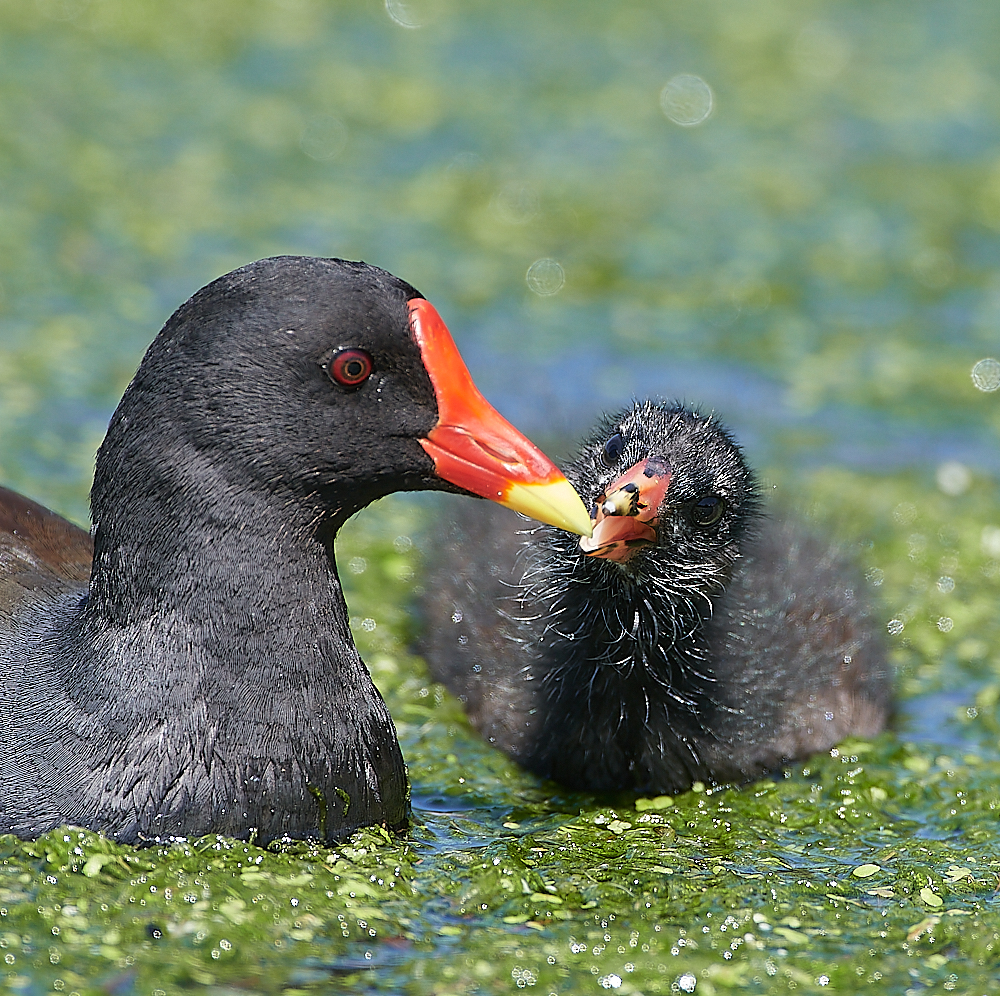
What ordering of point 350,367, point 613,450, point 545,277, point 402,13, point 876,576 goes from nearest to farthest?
point 350,367, point 613,450, point 876,576, point 545,277, point 402,13

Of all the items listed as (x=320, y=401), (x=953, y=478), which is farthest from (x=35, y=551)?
(x=953, y=478)

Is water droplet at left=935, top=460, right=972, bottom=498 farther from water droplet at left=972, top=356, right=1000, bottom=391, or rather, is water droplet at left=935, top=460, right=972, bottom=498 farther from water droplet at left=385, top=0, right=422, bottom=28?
water droplet at left=385, top=0, right=422, bottom=28

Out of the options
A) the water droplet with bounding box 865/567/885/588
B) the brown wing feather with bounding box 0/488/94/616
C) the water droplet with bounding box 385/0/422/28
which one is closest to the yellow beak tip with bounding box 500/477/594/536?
the brown wing feather with bounding box 0/488/94/616

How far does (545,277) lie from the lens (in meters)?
8.54

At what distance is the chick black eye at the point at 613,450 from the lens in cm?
446

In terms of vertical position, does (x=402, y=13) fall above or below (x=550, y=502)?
above

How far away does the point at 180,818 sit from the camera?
11.8 ft

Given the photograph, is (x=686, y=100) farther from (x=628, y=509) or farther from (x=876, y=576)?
(x=628, y=509)

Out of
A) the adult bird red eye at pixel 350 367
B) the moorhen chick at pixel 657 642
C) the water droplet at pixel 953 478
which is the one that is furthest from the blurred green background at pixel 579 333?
the adult bird red eye at pixel 350 367

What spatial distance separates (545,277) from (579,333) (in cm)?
58

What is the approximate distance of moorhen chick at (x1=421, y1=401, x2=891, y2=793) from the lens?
14.6 feet

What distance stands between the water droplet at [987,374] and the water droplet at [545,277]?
6.95ft

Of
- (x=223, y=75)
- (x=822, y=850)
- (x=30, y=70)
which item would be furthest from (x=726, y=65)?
(x=822, y=850)

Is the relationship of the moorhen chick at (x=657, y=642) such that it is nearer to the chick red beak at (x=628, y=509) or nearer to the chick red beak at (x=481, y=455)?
the chick red beak at (x=628, y=509)
